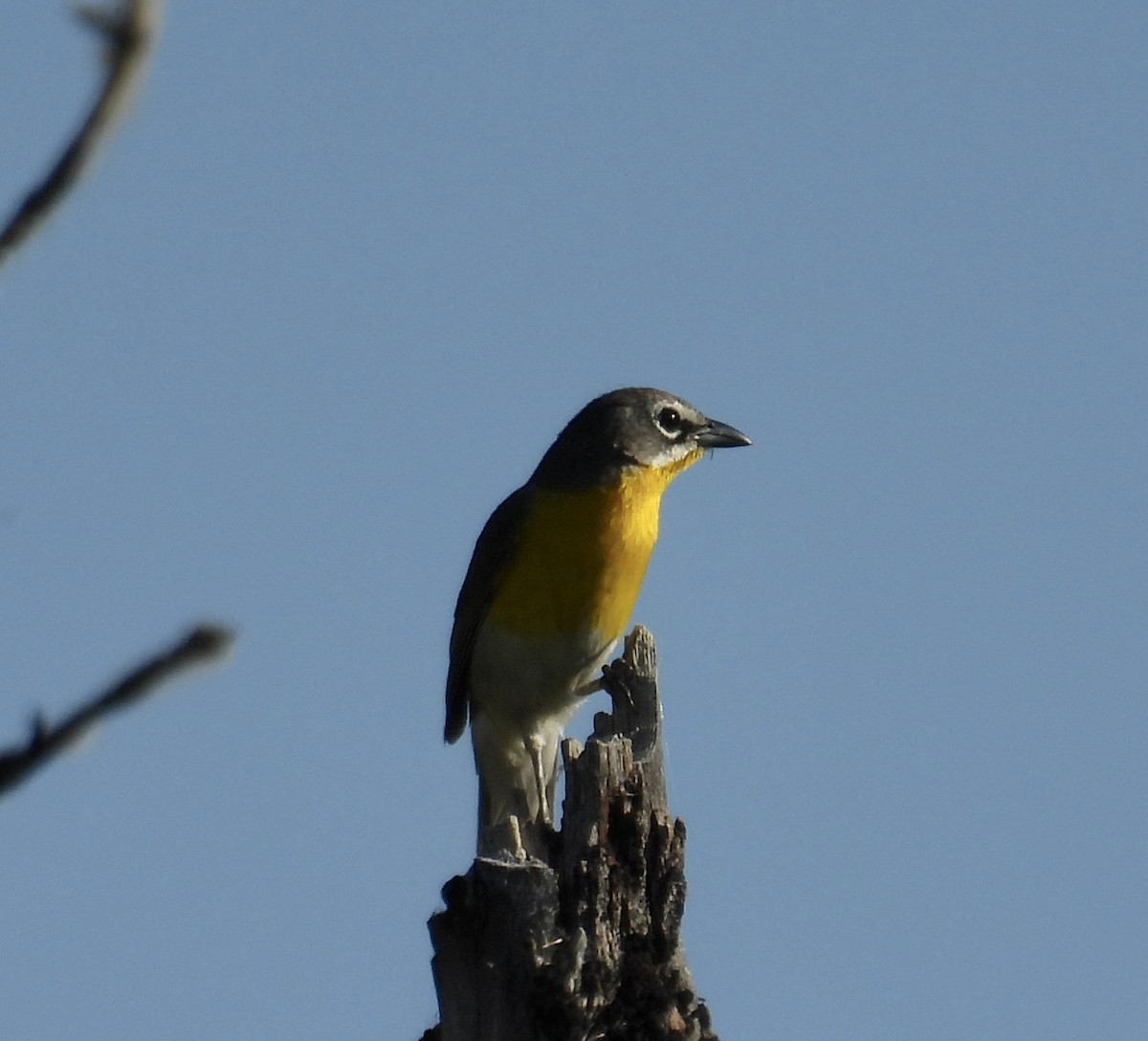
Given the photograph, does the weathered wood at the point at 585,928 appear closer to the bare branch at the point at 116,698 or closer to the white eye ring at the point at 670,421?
the white eye ring at the point at 670,421

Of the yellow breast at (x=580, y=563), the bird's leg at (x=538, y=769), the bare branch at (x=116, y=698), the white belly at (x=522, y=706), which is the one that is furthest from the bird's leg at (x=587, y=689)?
the bare branch at (x=116, y=698)

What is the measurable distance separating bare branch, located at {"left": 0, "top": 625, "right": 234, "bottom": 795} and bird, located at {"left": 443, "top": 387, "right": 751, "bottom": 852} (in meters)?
8.72

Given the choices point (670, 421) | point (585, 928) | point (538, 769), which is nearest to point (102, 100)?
point (585, 928)

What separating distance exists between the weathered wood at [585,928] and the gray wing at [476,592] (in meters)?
3.17

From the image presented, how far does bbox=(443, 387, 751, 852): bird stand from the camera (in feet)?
33.7

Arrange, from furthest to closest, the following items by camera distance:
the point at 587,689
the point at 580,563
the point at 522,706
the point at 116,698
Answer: the point at 522,706 → the point at 587,689 → the point at 580,563 → the point at 116,698

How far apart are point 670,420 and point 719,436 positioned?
39cm

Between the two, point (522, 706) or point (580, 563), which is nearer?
point (580, 563)

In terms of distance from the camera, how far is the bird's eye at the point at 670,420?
11.2 m

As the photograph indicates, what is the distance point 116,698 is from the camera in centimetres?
127

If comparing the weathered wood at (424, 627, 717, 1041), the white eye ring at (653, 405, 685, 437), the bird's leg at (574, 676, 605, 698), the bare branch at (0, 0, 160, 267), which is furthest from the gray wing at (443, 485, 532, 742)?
the bare branch at (0, 0, 160, 267)

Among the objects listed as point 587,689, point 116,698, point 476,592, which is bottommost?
point 116,698

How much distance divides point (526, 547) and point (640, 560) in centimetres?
71

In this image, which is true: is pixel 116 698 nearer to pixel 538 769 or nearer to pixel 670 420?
pixel 538 769
